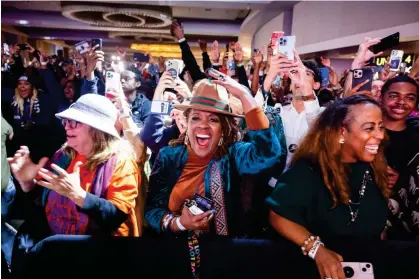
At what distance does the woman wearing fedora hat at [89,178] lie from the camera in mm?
1350

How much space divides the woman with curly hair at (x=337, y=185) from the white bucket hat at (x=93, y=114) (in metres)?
0.89

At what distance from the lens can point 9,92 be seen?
449cm

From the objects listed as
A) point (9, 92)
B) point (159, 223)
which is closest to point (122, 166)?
point (159, 223)

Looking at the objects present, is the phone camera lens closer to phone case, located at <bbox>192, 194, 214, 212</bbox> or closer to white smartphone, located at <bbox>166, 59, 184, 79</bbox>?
phone case, located at <bbox>192, 194, 214, 212</bbox>

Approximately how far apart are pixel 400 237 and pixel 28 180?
170 cm

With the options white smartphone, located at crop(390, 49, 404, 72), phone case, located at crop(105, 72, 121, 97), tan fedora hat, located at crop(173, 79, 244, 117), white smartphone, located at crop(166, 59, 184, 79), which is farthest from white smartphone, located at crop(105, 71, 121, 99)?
white smartphone, located at crop(390, 49, 404, 72)

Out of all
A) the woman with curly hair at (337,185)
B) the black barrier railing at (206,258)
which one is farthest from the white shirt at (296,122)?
the black barrier railing at (206,258)

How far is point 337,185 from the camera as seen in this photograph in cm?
128

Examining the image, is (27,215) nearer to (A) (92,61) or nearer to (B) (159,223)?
(B) (159,223)

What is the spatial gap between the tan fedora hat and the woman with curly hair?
15.8 inches

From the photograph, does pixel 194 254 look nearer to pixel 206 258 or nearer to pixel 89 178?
pixel 206 258

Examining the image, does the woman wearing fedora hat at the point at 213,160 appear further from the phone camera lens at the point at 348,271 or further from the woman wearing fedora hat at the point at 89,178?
the phone camera lens at the point at 348,271

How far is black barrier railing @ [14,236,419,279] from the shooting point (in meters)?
1.22

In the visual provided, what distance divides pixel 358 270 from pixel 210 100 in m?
0.90
